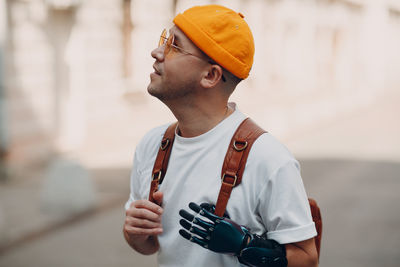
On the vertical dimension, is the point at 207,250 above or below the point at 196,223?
below

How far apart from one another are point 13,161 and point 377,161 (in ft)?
23.3

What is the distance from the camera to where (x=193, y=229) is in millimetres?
2062

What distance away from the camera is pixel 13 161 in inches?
382

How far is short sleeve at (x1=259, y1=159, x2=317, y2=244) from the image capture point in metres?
2.02

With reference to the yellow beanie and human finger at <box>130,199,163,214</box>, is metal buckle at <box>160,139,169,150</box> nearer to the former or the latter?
human finger at <box>130,199,163,214</box>

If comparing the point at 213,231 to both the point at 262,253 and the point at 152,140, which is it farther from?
the point at 152,140

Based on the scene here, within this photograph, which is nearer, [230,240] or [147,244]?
[230,240]

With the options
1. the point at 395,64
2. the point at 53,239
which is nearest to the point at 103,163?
the point at 53,239

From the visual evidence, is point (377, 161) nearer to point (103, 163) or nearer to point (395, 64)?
point (103, 163)

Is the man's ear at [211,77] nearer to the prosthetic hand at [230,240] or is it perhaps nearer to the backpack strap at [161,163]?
the backpack strap at [161,163]

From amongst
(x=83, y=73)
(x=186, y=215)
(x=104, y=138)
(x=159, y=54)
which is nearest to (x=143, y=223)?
(x=186, y=215)

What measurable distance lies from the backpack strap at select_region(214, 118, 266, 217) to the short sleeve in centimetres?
11

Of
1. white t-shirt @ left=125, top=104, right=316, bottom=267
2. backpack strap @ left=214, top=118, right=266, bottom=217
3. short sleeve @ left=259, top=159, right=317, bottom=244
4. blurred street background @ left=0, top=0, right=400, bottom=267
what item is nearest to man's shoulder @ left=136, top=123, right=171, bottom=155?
white t-shirt @ left=125, top=104, right=316, bottom=267

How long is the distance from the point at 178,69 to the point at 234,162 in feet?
1.37
